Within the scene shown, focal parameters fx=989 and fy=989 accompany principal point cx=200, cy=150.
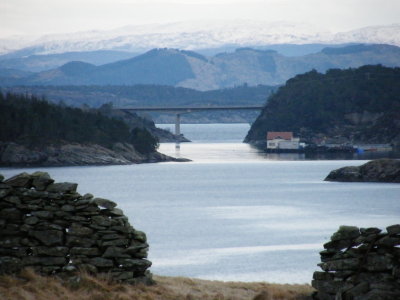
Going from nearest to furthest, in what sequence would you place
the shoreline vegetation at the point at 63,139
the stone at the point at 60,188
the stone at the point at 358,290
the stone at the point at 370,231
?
the stone at the point at 358,290
the stone at the point at 370,231
the stone at the point at 60,188
the shoreline vegetation at the point at 63,139

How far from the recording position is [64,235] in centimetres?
2066

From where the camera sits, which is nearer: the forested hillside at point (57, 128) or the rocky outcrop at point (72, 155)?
the rocky outcrop at point (72, 155)

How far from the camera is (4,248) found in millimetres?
20797

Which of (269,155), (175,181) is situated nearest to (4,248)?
(175,181)

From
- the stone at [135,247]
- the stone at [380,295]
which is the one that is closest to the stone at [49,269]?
the stone at [135,247]

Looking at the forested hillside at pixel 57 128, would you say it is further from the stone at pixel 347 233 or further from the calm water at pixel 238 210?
the stone at pixel 347 233

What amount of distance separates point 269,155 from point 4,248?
579 ft

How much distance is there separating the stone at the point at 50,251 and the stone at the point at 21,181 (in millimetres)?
1344

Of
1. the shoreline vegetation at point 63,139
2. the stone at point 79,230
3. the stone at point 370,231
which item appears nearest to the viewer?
the stone at point 370,231

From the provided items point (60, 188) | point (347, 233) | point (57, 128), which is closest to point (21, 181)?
point (60, 188)

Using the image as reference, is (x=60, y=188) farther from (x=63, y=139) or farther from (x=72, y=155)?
(x=63, y=139)

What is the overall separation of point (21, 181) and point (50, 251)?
5.24 ft

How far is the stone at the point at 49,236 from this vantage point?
2055 centimetres

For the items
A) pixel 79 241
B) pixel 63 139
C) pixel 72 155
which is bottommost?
pixel 72 155
